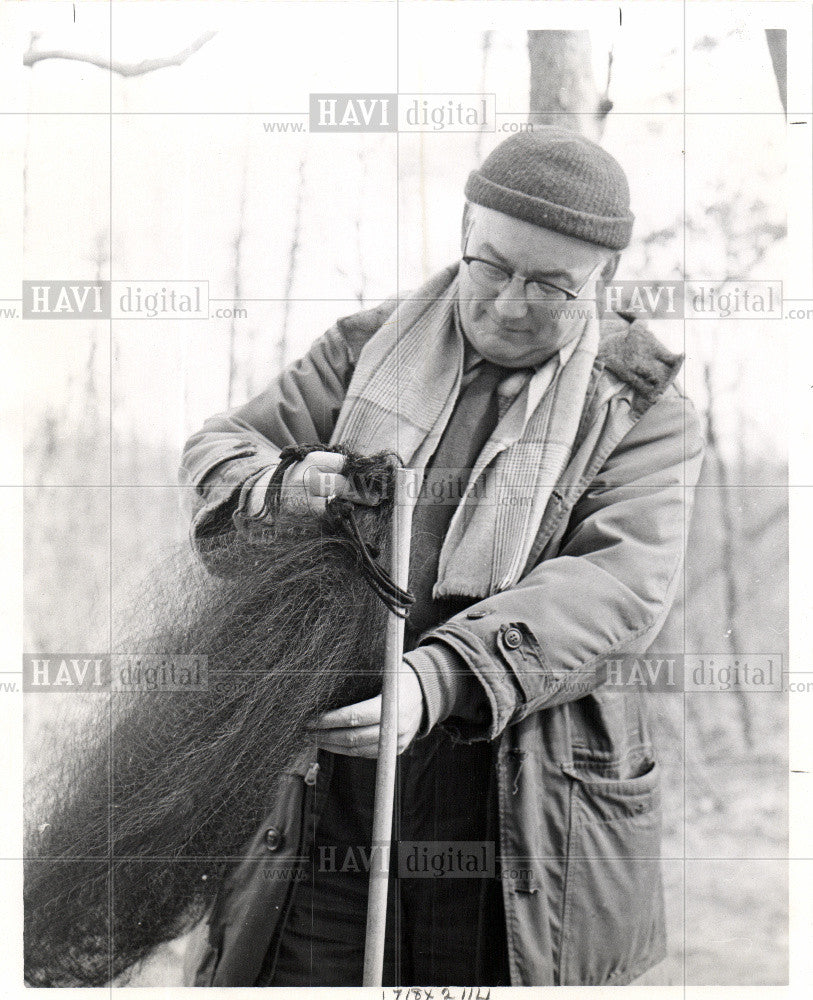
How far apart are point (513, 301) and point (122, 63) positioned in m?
0.65

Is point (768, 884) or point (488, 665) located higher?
point (488, 665)

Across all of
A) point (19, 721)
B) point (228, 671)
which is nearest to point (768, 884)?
point (228, 671)

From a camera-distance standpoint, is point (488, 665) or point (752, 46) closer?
point (488, 665)

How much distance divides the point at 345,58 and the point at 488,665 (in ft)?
2.82

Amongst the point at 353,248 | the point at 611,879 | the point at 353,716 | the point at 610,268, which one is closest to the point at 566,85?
the point at 610,268

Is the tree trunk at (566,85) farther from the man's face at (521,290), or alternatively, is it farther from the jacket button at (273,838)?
the jacket button at (273,838)

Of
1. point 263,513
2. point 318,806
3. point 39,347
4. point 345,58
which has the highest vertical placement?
point 345,58

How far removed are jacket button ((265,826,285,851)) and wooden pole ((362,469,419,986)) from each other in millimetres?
123

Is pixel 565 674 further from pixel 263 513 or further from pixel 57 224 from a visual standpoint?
pixel 57 224

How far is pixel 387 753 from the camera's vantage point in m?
1.28

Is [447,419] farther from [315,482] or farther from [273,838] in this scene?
[273,838]

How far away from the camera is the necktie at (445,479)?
133 centimetres

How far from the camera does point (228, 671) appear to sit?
1328 mm

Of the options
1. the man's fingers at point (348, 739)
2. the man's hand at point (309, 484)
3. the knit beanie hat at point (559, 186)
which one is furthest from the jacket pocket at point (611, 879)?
the knit beanie hat at point (559, 186)
